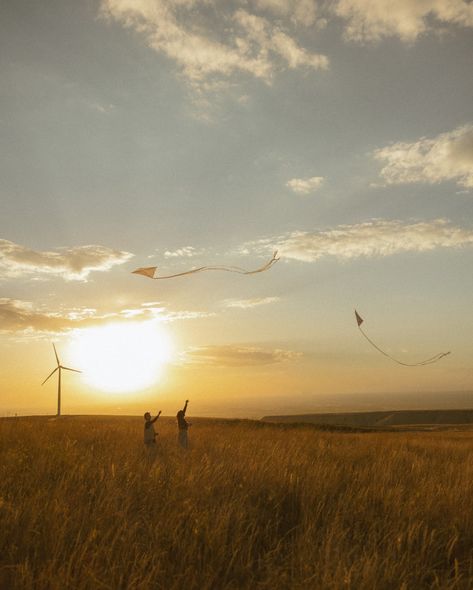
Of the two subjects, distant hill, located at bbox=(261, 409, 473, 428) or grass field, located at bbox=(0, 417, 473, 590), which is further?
distant hill, located at bbox=(261, 409, 473, 428)

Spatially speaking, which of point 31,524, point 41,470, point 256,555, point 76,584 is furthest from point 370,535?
point 41,470

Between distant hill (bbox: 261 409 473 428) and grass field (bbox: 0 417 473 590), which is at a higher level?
grass field (bbox: 0 417 473 590)

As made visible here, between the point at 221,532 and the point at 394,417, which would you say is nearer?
the point at 221,532

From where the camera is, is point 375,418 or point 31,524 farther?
point 375,418

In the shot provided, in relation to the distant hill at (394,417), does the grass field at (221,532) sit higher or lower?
higher

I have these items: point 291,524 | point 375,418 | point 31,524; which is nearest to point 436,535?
point 291,524

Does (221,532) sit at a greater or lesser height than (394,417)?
greater

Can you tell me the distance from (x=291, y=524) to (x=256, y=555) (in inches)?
35.0

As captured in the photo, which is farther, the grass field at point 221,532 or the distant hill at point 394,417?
the distant hill at point 394,417

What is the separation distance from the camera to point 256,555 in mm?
3889

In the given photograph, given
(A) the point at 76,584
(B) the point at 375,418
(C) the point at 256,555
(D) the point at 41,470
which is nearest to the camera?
(A) the point at 76,584

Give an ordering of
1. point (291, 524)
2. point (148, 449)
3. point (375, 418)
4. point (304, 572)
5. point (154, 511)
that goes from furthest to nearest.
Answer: point (375, 418), point (148, 449), point (291, 524), point (154, 511), point (304, 572)

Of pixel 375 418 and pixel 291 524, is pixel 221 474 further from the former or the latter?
pixel 375 418

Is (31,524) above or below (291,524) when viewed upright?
above
